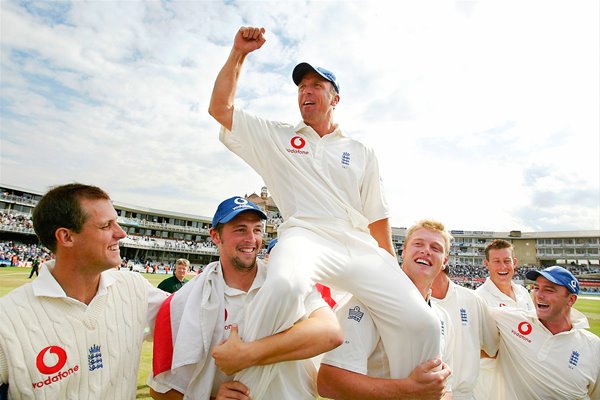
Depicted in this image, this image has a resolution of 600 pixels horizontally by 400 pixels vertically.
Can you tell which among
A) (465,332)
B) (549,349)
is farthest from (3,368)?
(549,349)

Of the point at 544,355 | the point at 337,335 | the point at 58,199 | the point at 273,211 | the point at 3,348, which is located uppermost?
the point at 273,211

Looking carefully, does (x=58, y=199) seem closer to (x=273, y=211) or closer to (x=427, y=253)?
(x=427, y=253)

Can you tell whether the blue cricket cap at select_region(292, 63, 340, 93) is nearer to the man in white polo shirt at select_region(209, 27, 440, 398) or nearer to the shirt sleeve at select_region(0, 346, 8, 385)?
the man in white polo shirt at select_region(209, 27, 440, 398)

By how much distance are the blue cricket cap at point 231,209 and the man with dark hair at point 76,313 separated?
791 mm

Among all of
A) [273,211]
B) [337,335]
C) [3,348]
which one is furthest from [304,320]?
[273,211]

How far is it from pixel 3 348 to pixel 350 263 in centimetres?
226

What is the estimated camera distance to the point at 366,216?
349cm

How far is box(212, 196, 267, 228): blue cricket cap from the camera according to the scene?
3014mm

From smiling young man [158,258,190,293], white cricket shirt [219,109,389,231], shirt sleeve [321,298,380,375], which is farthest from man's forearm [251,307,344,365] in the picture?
smiling young man [158,258,190,293]

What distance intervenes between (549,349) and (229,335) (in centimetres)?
363

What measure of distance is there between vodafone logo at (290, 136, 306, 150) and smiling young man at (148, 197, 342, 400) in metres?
0.65

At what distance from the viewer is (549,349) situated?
4160mm

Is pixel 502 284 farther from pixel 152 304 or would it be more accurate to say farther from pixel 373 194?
pixel 152 304

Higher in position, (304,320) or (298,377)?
(304,320)
